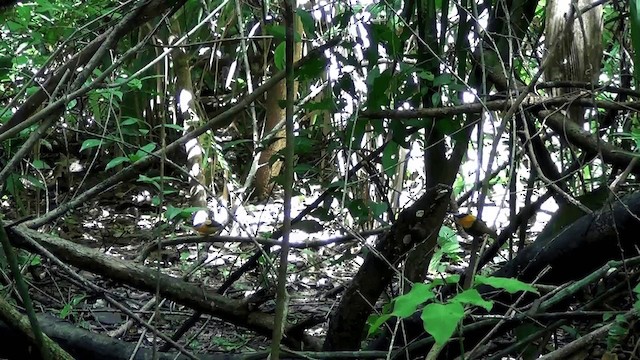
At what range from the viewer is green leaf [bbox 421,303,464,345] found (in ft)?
2.83

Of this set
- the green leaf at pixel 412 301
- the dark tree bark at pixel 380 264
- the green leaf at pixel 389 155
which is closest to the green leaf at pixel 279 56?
the green leaf at pixel 389 155

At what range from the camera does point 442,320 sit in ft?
2.89

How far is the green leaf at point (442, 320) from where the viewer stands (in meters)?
0.86

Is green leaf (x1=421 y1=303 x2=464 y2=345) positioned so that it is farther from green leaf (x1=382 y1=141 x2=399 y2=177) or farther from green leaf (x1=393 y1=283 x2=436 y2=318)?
green leaf (x1=382 y1=141 x2=399 y2=177)

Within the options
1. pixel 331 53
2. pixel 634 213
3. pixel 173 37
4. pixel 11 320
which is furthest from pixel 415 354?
pixel 173 37

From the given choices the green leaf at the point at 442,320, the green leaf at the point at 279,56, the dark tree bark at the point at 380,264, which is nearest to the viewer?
the green leaf at the point at 442,320

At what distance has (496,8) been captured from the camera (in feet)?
6.22

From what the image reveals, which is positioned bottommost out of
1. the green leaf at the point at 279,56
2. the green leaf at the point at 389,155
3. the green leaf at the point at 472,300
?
the green leaf at the point at 472,300

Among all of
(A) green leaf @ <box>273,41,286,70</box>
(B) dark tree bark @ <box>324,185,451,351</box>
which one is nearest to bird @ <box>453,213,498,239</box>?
(B) dark tree bark @ <box>324,185,451,351</box>

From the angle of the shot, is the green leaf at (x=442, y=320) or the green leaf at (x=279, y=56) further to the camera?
the green leaf at (x=279, y=56)

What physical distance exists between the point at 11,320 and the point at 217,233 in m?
0.97

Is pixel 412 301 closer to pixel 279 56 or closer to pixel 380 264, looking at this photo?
pixel 380 264

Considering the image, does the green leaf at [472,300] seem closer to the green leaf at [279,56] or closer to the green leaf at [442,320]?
the green leaf at [442,320]

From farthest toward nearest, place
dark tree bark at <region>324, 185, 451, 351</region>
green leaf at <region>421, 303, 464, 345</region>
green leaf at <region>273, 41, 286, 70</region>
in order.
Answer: green leaf at <region>273, 41, 286, 70</region>, dark tree bark at <region>324, 185, 451, 351</region>, green leaf at <region>421, 303, 464, 345</region>
